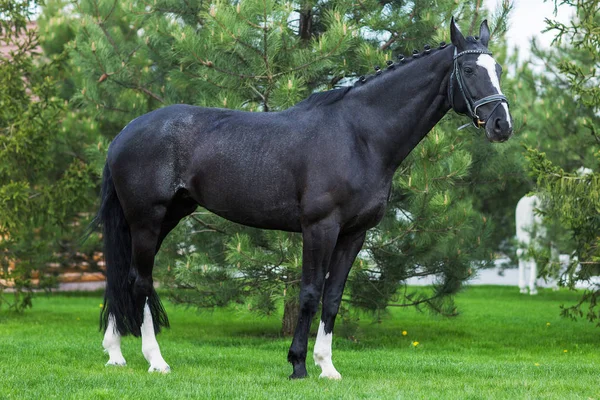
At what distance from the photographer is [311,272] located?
196 inches

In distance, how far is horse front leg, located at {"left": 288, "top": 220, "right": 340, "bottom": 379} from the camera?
16.1 ft

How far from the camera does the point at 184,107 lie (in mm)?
→ 5652

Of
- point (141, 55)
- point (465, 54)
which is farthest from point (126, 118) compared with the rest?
point (465, 54)

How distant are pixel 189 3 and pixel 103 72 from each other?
1196 mm

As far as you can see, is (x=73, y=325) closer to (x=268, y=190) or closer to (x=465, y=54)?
(x=268, y=190)

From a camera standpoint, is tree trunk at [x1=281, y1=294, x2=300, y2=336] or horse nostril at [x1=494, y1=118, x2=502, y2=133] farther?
tree trunk at [x1=281, y1=294, x2=300, y2=336]

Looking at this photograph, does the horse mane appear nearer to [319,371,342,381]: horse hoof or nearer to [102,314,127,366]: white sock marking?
[319,371,342,381]: horse hoof

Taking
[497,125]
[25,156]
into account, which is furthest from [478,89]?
[25,156]

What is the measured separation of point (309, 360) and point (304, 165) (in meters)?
2.11

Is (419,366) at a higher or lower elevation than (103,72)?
lower

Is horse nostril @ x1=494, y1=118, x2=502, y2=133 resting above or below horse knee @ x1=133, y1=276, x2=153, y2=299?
above

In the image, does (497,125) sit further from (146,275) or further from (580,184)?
(580,184)

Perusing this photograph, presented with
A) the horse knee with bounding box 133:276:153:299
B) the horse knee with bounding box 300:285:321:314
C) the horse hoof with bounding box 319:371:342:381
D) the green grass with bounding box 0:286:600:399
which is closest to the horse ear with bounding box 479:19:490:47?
the horse knee with bounding box 300:285:321:314

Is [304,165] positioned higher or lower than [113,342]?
higher
